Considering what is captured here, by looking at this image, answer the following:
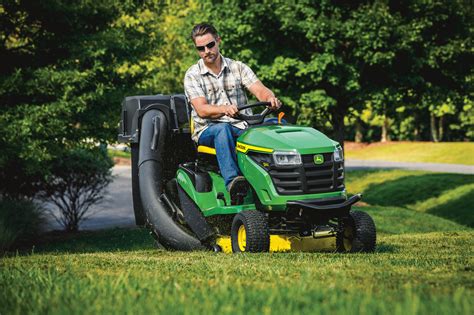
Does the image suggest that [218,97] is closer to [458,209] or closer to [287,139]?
[287,139]

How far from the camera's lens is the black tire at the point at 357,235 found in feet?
25.3

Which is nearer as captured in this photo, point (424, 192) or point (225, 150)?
point (225, 150)

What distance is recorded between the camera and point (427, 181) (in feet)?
82.4

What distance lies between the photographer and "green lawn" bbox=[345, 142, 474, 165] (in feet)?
122

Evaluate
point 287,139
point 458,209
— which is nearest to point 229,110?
point 287,139

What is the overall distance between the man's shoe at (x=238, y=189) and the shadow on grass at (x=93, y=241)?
20.8 ft

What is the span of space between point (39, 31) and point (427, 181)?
13.8 meters

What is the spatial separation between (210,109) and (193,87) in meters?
0.37

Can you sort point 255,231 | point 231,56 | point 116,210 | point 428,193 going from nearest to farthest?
point 255,231
point 231,56
point 116,210
point 428,193

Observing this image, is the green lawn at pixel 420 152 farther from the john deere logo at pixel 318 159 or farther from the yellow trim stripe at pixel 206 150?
the john deere logo at pixel 318 159

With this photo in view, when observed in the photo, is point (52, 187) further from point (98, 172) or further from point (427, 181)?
point (427, 181)

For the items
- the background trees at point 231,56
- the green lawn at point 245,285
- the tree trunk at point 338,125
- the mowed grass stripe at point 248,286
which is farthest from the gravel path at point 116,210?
the mowed grass stripe at point 248,286

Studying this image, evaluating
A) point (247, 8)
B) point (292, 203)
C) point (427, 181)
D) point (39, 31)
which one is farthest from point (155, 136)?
point (427, 181)

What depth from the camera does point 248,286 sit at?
4.91 metres
